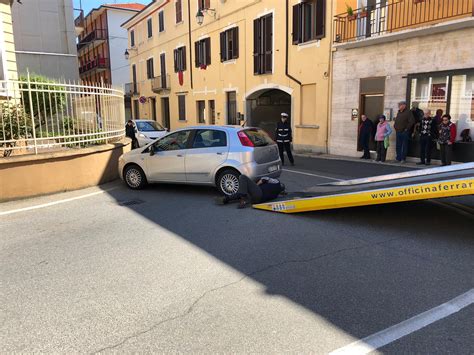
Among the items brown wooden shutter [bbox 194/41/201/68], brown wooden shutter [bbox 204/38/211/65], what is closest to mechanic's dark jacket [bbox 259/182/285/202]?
brown wooden shutter [bbox 204/38/211/65]

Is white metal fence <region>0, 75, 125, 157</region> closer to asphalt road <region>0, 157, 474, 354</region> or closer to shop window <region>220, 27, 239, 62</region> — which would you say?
asphalt road <region>0, 157, 474, 354</region>

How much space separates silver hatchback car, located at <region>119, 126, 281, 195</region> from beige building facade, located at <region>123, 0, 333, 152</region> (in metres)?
8.60

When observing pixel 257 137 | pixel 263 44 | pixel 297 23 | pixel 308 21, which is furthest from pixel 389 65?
pixel 263 44

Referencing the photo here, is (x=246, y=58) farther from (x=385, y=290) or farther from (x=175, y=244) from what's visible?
(x=385, y=290)

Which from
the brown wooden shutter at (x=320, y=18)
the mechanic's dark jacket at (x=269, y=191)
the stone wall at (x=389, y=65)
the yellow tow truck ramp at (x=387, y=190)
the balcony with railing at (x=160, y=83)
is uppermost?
the brown wooden shutter at (x=320, y=18)

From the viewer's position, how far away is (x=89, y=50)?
163 feet

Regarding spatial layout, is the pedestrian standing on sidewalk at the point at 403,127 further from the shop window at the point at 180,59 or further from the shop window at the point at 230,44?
the shop window at the point at 180,59

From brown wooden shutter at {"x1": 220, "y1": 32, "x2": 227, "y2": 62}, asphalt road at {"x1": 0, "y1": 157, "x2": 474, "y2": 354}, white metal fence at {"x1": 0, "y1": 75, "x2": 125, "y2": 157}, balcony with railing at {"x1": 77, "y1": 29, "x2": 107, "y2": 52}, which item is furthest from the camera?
balcony with railing at {"x1": 77, "y1": 29, "x2": 107, "y2": 52}

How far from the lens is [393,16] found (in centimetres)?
1327

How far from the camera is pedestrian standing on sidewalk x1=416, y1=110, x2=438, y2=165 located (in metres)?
11.8

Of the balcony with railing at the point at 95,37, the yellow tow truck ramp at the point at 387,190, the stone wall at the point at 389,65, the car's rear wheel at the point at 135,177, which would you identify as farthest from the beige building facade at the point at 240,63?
the balcony with railing at the point at 95,37

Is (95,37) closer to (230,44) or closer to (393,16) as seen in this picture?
(230,44)

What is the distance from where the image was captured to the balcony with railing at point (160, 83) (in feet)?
98.6

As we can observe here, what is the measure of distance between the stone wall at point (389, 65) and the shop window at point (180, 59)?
1469 cm
